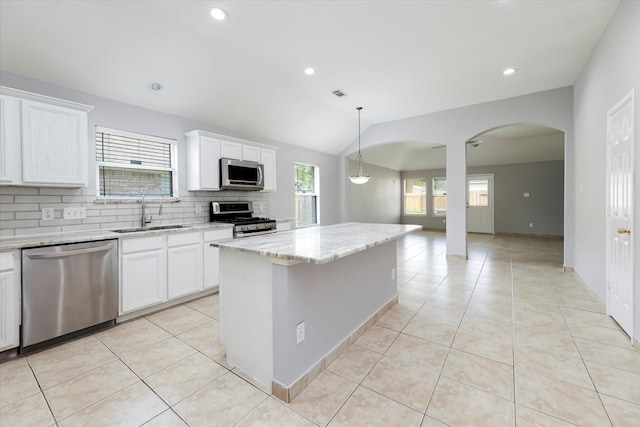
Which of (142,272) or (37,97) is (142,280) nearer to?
(142,272)

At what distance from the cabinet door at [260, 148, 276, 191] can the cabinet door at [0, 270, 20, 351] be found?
3198 mm

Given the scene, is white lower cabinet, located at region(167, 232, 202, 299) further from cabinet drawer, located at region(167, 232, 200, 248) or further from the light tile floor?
the light tile floor

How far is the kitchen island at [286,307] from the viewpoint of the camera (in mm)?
1674

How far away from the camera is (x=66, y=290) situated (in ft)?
7.89

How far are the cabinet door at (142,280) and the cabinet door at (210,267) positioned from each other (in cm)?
50

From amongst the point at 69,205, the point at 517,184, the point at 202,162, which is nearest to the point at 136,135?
the point at 202,162

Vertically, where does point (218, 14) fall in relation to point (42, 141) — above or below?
above

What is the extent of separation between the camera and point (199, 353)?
2227 millimetres

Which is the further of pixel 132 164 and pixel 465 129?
pixel 465 129

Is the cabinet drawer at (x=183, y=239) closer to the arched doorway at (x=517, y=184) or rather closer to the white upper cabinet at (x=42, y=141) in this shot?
the white upper cabinet at (x=42, y=141)

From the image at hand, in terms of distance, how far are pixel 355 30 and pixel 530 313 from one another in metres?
3.49

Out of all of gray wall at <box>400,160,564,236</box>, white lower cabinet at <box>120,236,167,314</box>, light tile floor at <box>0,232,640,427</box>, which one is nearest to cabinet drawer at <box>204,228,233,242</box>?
white lower cabinet at <box>120,236,167,314</box>

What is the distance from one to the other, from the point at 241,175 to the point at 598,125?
459cm

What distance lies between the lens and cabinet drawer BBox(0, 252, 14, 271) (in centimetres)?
211
